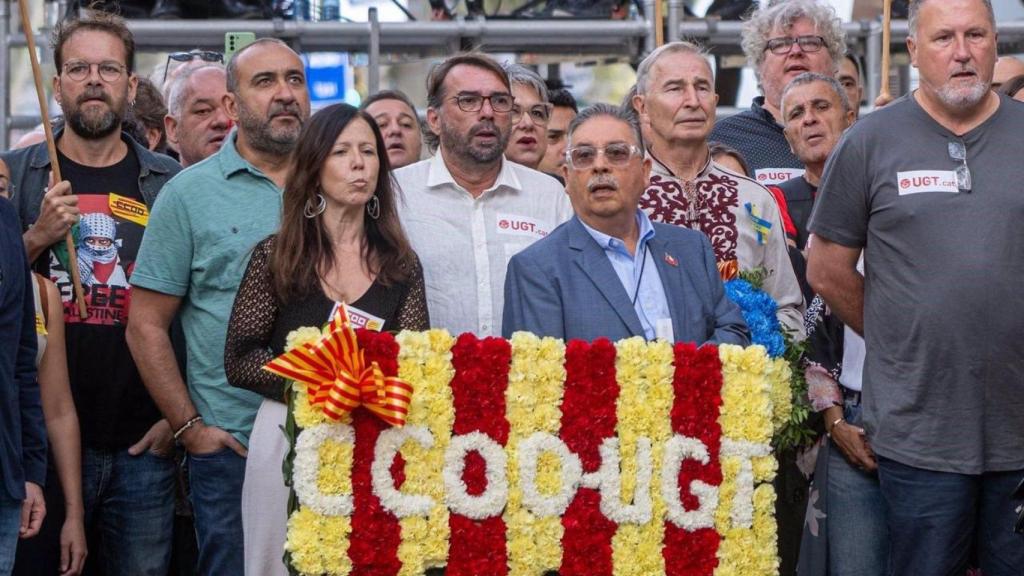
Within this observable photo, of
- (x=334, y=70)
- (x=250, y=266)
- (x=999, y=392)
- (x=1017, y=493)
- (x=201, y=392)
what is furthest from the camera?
(x=334, y=70)

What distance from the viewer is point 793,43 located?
25.4 ft

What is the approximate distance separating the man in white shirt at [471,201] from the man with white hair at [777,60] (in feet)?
4.53

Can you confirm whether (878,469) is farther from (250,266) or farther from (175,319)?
(175,319)

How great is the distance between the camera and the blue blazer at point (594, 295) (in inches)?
216

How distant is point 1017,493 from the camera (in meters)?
4.79

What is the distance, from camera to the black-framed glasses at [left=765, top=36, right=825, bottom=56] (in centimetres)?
774

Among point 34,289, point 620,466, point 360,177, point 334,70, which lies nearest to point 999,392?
point 620,466

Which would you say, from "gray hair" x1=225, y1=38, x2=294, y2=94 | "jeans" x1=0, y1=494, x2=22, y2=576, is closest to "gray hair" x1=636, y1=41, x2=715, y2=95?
"gray hair" x1=225, y1=38, x2=294, y2=94

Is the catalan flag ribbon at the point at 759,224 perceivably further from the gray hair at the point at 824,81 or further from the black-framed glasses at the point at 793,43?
the black-framed glasses at the point at 793,43

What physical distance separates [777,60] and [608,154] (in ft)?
7.62

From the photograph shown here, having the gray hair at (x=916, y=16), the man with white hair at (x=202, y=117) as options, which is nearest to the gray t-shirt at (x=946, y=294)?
the gray hair at (x=916, y=16)

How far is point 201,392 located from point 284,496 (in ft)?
2.12

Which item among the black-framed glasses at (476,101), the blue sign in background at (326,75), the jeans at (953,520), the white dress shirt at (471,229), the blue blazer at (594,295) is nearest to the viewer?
the jeans at (953,520)

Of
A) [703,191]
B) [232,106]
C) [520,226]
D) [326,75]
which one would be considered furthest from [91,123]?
[326,75]
